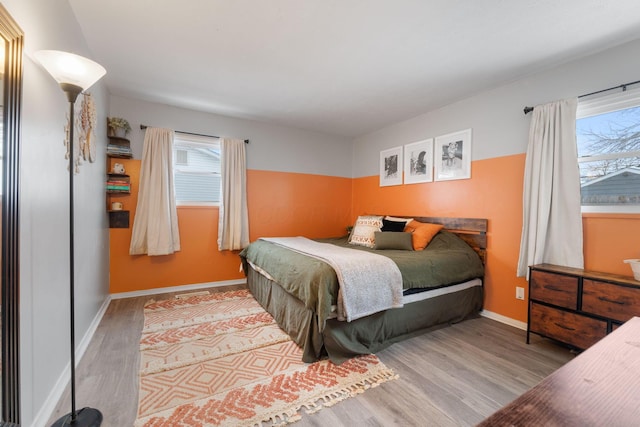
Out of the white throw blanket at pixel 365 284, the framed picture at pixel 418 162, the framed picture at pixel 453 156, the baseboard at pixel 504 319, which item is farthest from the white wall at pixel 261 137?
the baseboard at pixel 504 319

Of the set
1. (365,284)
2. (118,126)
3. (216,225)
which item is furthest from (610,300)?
(118,126)

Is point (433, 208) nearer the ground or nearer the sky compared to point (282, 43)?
nearer the ground

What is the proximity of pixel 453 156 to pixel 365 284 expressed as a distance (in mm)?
2187

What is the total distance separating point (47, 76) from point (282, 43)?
1538mm

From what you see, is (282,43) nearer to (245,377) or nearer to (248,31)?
(248,31)

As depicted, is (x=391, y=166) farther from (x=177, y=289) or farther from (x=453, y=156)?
(x=177, y=289)

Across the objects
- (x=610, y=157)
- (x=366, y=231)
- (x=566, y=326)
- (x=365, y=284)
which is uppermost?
(x=610, y=157)

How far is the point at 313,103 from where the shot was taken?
3443 mm

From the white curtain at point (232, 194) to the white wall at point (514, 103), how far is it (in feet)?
7.97

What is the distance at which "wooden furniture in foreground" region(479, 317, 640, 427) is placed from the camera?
0.46 metres

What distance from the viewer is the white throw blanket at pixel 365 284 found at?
196 cm

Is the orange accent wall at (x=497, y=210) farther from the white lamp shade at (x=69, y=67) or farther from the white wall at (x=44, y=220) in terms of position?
the white wall at (x=44, y=220)

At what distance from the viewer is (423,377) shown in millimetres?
1835

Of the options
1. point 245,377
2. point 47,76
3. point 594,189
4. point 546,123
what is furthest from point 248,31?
point 594,189
